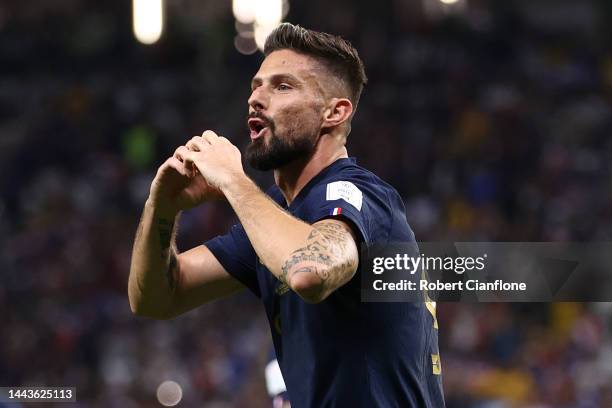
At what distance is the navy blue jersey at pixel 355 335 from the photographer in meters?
3.06

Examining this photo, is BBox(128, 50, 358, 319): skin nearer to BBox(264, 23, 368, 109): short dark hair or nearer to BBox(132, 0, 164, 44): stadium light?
BBox(264, 23, 368, 109): short dark hair

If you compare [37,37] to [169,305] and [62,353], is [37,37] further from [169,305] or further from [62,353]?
[169,305]

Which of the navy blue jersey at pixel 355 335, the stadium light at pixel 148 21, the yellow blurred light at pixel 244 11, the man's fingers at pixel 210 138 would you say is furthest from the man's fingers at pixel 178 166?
the stadium light at pixel 148 21

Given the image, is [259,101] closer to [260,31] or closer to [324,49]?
[324,49]

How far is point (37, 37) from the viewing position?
14562 mm

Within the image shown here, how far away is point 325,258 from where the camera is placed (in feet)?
9.16

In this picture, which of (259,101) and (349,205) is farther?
(259,101)

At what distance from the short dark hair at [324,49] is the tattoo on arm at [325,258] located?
2.54ft

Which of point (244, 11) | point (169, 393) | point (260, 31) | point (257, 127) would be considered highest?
point (244, 11)

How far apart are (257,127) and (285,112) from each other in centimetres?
11
